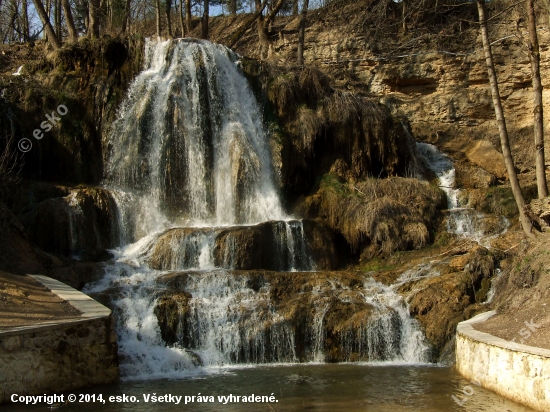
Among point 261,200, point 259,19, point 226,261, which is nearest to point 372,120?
point 261,200

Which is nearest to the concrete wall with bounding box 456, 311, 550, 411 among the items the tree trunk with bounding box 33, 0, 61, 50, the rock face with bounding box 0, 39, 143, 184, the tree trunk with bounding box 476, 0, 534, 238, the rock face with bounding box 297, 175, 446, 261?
the tree trunk with bounding box 476, 0, 534, 238

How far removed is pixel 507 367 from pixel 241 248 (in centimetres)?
711

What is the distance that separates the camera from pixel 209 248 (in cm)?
1347

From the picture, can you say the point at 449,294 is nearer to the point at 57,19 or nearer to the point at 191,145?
the point at 191,145

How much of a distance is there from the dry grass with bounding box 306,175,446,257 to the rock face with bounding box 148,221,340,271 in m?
1.28

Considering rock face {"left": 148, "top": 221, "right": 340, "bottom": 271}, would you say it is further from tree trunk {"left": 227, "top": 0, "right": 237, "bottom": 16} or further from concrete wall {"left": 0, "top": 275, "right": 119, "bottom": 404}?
tree trunk {"left": 227, "top": 0, "right": 237, "bottom": 16}

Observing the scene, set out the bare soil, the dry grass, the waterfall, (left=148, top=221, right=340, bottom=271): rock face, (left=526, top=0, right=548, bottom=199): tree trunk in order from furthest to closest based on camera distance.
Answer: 1. the waterfall
2. the dry grass
3. (left=148, top=221, right=340, bottom=271): rock face
4. (left=526, top=0, right=548, bottom=199): tree trunk
5. the bare soil

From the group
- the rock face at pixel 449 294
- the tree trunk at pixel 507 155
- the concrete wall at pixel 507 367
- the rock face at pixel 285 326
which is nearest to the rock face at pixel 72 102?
the rock face at pixel 285 326

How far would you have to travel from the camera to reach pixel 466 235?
1492 centimetres

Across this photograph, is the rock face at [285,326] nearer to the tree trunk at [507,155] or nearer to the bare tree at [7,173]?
the tree trunk at [507,155]

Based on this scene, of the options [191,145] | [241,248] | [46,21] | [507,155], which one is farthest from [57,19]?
[507,155]

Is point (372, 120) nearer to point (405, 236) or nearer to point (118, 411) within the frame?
point (405, 236)

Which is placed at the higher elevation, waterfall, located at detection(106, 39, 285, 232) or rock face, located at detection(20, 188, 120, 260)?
waterfall, located at detection(106, 39, 285, 232)

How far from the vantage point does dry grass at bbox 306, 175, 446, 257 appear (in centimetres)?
1474
